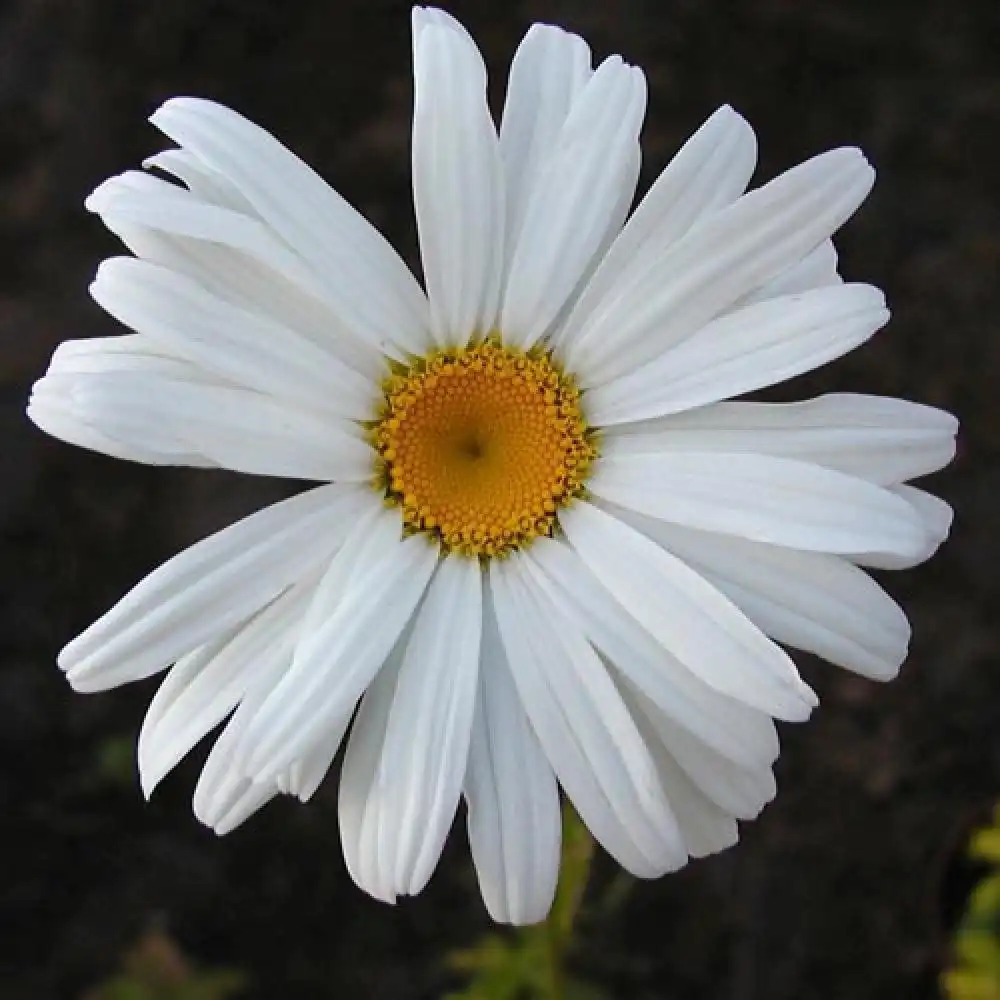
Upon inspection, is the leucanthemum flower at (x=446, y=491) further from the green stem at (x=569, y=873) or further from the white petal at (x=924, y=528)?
the green stem at (x=569, y=873)

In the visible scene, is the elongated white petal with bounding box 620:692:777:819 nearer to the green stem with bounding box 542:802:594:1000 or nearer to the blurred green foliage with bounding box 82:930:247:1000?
the green stem with bounding box 542:802:594:1000

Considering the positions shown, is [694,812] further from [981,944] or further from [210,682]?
[981,944]

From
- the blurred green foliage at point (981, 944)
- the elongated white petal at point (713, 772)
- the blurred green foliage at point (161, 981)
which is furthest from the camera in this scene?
the blurred green foliage at point (161, 981)

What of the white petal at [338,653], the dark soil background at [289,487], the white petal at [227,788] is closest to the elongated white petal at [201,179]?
the white petal at [338,653]

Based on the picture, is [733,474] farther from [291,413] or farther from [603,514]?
[291,413]

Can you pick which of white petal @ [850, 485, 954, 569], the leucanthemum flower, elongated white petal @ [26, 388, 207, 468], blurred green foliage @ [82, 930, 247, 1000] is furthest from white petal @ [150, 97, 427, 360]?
blurred green foliage @ [82, 930, 247, 1000]
